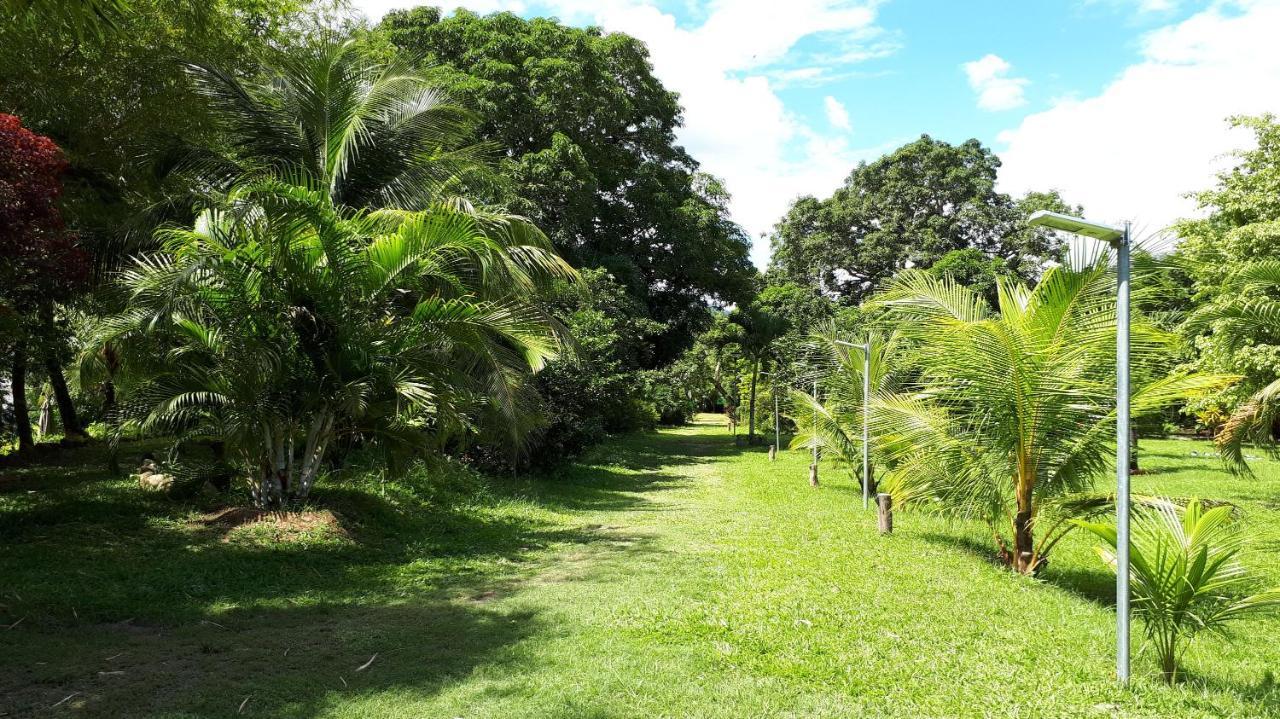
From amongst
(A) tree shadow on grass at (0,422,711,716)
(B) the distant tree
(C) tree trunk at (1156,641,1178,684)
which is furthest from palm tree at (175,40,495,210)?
(C) tree trunk at (1156,641,1178,684)

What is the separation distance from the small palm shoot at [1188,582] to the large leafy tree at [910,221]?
28254mm

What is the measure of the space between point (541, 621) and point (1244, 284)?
1131 centimetres

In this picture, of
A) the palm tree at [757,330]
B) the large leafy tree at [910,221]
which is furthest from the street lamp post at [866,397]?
the large leafy tree at [910,221]

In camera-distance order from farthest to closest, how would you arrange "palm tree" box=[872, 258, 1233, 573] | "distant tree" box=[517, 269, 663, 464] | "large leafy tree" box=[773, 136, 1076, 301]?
"large leafy tree" box=[773, 136, 1076, 301] < "distant tree" box=[517, 269, 663, 464] < "palm tree" box=[872, 258, 1233, 573]

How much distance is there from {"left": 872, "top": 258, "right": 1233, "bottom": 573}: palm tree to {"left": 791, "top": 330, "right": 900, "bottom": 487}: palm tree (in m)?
5.22

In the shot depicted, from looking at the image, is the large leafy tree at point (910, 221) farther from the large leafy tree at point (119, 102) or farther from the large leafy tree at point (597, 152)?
the large leafy tree at point (119, 102)

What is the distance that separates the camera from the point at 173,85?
35.9ft

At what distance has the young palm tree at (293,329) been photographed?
806 cm

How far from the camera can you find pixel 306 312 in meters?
8.42

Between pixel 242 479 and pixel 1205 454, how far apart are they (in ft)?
92.8

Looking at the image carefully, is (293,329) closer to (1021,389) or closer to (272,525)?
(272,525)

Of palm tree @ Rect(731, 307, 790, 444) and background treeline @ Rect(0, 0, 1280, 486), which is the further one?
palm tree @ Rect(731, 307, 790, 444)

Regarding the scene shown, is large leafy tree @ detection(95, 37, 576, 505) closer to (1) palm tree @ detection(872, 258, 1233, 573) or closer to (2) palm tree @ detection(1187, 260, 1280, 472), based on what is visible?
(1) palm tree @ detection(872, 258, 1233, 573)

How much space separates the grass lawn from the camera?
182 inches
